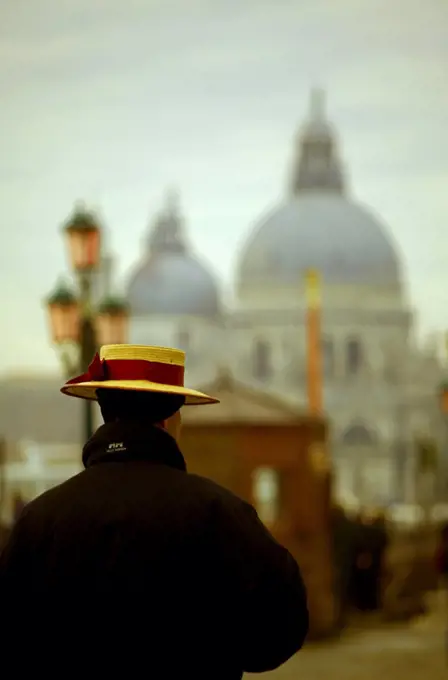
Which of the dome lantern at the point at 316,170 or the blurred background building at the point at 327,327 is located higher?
the dome lantern at the point at 316,170

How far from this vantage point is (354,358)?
5038 cm

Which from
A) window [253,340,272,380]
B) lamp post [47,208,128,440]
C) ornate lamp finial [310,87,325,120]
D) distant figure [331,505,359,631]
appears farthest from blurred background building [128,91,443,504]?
lamp post [47,208,128,440]

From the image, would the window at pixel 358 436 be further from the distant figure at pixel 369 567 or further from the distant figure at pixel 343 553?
the distant figure at pixel 343 553

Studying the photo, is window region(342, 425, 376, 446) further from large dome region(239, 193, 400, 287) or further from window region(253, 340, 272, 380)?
large dome region(239, 193, 400, 287)

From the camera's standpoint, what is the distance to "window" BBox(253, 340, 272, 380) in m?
45.8

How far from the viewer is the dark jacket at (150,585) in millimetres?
2852

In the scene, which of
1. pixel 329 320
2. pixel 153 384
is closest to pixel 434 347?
pixel 329 320

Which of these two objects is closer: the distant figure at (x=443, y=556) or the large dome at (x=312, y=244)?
the distant figure at (x=443, y=556)

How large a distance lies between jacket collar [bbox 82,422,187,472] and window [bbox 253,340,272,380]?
137 feet

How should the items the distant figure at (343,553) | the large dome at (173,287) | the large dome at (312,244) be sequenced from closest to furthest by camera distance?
the distant figure at (343,553) < the large dome at (173,287) < the large dome at (312,244)

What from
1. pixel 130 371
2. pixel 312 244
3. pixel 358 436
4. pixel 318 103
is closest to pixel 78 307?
pixel 130 371

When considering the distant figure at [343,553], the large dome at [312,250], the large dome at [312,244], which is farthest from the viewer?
the large dome at [312,250]

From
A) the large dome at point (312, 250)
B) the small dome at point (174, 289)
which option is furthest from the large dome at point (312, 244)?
the small dome at point (174, 289)

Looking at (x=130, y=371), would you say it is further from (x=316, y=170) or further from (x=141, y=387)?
(x=316, y=170)
